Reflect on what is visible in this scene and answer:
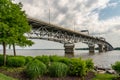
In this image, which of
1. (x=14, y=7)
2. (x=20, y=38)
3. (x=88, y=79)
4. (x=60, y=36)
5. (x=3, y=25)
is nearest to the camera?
(x=88, y=79)

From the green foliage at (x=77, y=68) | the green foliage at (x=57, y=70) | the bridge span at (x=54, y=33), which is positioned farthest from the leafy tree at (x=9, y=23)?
the bridge span at (x=54, y=33)

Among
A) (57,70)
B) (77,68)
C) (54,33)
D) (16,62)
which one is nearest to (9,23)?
(16,62)

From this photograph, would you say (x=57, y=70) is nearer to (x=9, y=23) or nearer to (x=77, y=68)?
(x=77, y=68)

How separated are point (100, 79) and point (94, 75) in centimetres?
168

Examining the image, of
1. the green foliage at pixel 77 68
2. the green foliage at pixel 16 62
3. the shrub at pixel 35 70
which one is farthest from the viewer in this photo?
the green foliage at pixel 16 62

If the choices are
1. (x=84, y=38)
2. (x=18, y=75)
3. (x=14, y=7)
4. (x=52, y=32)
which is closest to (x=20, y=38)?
(x=14, y=7)

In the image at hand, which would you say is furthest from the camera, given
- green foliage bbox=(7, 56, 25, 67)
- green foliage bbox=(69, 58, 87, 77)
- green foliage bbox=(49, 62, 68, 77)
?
green foliage bbox=(7, 56, 25, 67)

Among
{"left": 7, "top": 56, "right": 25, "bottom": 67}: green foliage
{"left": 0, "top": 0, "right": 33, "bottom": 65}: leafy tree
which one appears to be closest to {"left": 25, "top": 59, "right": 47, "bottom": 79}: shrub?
{"left": 7, "top": 56, "right": 25, "bottom": 67}: green foliage

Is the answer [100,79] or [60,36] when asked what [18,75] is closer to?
[100,79]

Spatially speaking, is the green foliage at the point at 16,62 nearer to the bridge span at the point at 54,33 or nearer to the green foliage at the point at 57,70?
the green foliage at the point at 57,70

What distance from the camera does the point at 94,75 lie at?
18.5 meters

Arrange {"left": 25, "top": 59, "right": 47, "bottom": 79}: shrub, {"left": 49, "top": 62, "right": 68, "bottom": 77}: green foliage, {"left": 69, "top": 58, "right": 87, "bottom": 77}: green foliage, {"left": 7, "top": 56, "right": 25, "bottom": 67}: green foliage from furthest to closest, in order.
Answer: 1. {"left": 7, "top": 56, "right": 25, "bottom": 67}: green foliage
2. {"left": 69, "top": 58, "right": 87, "bottom": 77}: green foliage
3. {"left": 49, "top": 62, "right": 68, "bottom": 77}: green foliage
4. {"left": 25, "top": 59, "right": 47, "bottom": 79}: shrub

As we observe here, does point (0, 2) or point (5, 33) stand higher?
point (0, 2)

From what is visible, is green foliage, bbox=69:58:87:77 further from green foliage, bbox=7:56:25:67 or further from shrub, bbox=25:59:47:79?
green foliage, bbox=7:56:25:67
